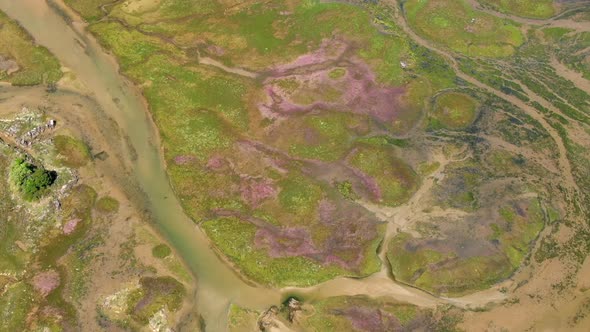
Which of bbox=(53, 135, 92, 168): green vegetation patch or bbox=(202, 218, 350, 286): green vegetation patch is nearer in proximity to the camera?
bbox=(202, 218, 350, 286): green vegetation patch

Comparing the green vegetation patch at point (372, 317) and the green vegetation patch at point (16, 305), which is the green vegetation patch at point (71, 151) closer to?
the green vegetation patch at point (16, 305)

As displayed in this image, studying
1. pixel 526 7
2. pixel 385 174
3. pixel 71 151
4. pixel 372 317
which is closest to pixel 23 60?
pixel 71 151

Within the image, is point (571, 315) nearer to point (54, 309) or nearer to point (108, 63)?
point (54, 309)

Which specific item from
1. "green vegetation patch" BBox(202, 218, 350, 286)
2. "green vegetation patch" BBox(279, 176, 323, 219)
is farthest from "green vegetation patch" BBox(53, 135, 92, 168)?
"green vegetation patch" BBox(279, 176, 323, 219)

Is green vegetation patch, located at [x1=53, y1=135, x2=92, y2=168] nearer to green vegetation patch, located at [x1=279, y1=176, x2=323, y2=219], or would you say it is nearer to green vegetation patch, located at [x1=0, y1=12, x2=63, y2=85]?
green vegetation patch, located at [x1=0, y1=12, x2=63, y2=85]

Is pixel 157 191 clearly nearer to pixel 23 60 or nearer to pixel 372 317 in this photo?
pixel 372 317

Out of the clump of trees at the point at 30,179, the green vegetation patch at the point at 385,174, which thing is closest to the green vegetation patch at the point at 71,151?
the clump of trees at the point at 30,179
